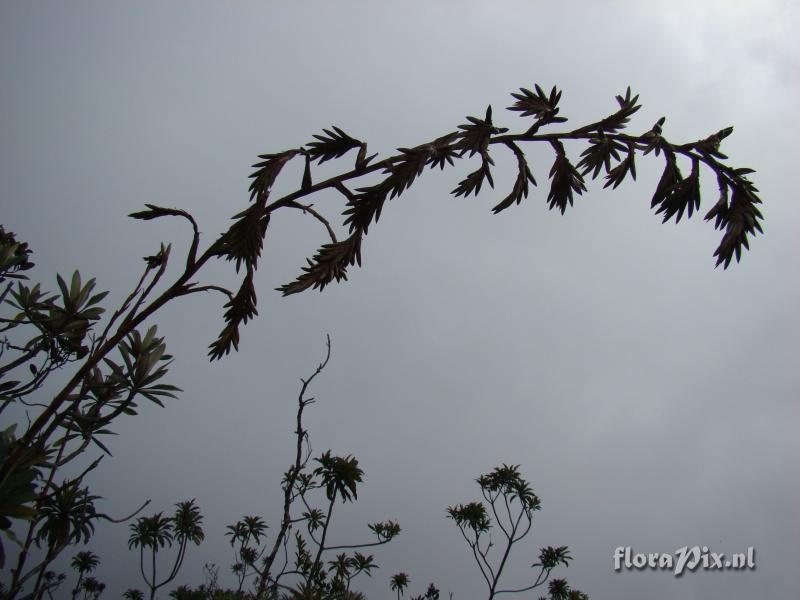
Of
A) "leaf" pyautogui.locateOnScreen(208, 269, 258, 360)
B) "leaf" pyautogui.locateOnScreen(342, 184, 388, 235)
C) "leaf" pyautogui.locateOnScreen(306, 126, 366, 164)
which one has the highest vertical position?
"leaf" pyautogui.locateOnScreen(306, 126, 366, 164)

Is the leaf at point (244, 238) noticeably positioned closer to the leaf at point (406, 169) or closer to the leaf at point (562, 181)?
the leaf at point (406, 169)

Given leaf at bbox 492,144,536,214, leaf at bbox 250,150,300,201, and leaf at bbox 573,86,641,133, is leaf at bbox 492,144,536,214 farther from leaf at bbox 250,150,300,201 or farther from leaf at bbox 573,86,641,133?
leaf at bbox 250,150,300,201

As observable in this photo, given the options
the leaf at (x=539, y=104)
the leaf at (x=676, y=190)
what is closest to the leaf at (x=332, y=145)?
the leaf at (x=539, y=104)

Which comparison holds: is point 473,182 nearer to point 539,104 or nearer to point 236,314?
point 539,104

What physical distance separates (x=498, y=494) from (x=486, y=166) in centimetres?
1580

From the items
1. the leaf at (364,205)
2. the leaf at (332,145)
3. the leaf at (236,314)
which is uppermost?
the leaf at (332,145)

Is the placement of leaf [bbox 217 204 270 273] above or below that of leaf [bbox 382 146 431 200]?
below

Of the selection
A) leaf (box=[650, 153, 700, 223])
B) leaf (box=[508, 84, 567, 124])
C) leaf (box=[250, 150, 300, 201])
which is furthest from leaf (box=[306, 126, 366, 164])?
leaf (box=[650, 153, 700, 223])

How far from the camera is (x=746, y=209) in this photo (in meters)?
1.07

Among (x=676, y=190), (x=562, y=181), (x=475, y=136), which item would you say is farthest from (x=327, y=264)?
(x=676, y=190)

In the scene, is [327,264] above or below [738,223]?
below

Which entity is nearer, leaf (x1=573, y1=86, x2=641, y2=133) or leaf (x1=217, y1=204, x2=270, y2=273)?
leaf (x1=217, y1=204, x2=270, y2=273)

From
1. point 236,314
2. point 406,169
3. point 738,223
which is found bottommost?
point 236,314

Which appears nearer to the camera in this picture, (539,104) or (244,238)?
(244,238)
